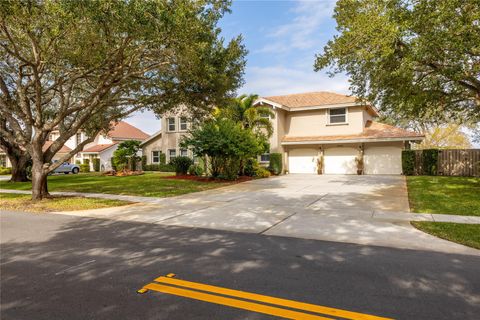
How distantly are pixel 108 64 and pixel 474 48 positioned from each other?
1241 centimetres

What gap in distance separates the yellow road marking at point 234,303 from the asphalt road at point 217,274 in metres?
0.11

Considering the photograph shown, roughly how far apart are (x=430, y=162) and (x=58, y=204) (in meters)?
24.2

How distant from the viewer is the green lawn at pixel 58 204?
35.6 ft

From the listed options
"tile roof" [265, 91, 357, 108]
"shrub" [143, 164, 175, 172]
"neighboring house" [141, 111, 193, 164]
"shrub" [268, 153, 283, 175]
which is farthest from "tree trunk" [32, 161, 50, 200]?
"tile roof" [265, 91, 357, 108]

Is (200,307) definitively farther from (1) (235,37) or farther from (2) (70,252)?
(1) (235,37)

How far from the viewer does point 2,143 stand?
21.6 m

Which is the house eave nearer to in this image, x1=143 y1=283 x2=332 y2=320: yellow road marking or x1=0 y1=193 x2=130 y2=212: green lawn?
x1=0 y1=193 x2=130 y2=212: green lawn

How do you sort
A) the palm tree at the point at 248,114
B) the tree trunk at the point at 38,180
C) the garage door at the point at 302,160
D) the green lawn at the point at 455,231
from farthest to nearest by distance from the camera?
1. the garage door at the point at 302,160
2. the palm tree at the point at 248,114
3. the tree trunk at the point at 38,180
4. the green lawn at the point at 455,231

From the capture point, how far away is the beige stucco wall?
82.8ft

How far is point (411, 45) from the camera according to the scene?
10391 mm

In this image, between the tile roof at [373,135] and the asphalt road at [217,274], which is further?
the tile roof at [373,135]

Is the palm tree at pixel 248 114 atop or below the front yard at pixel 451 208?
atop

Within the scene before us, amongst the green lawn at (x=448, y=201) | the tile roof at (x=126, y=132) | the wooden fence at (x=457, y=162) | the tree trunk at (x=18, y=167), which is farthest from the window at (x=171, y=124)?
the green lawn at (x=448, y=201)

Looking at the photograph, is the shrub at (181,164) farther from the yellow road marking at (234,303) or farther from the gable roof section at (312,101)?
the yellow road marking at (234,303)
